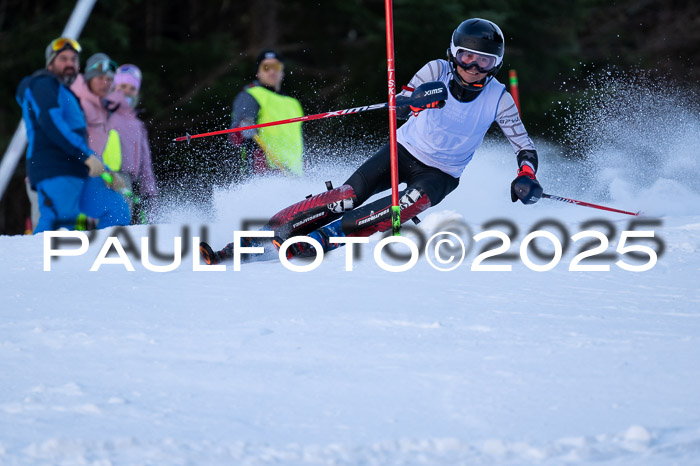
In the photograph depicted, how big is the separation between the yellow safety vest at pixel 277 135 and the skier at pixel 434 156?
1.43m

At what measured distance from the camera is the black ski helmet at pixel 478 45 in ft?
17.3

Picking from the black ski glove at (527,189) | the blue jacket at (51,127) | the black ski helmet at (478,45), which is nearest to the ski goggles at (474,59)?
the black ski helmet at (478,45)

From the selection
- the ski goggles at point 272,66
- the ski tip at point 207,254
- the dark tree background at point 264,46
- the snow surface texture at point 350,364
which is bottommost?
the snow surface texture at point 350,364

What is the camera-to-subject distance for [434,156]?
558 cm

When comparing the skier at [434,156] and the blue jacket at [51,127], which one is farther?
the blue jacket at [51,127]

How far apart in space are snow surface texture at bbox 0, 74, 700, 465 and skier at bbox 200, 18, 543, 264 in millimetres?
342

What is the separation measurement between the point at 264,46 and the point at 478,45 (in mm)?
9798

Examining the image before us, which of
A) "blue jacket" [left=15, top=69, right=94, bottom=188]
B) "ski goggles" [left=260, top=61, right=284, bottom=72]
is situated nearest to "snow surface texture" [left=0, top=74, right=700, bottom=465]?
"blue jacket" [left=15, top=69, right=94, bottom=188]

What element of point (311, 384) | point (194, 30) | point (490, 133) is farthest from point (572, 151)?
point (311, 384)

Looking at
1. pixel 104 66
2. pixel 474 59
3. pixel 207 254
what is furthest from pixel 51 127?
pixel 474 59

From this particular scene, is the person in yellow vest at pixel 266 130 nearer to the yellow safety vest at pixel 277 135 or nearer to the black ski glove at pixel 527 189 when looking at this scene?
the yellow safety vest at pixel 277 135

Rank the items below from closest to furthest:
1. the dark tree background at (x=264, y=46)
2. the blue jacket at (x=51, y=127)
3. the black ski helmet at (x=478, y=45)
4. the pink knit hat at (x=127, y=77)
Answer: the black ski helmet at (x=478, y=45) < the blue jacket at (x=51, y=127) < the pink knit hat at (x=127, y=77) < the dark tree background at (x=264, y=46)

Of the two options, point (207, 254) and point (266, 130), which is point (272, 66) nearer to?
point (266, 130)

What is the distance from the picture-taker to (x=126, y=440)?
246 cm
